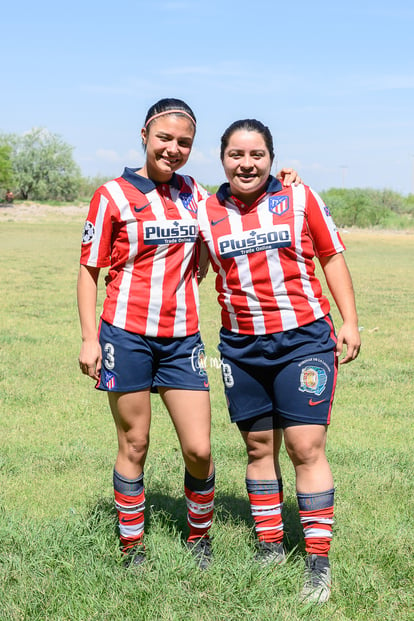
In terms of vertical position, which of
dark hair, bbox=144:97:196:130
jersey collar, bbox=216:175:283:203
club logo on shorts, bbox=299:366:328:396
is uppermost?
dark hair, bbox=144:97:196:130

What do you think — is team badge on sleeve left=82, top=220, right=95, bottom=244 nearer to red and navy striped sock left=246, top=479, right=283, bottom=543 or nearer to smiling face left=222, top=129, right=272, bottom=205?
smiling face left=222, top=129, right=272, bottom=205

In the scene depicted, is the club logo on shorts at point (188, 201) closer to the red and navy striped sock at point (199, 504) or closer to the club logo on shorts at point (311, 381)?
the club logo on shorts at point (311, 381)

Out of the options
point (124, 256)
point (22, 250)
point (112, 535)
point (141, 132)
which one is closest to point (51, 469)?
point (112, 535)

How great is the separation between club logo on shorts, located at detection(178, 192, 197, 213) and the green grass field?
5.17ft

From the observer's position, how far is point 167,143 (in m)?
3.41

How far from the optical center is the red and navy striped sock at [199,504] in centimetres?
357

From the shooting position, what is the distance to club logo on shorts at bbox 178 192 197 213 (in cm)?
350

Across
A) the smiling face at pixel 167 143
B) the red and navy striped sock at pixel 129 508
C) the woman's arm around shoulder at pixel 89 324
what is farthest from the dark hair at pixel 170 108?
the red and navy striped sock at pixel 129 508

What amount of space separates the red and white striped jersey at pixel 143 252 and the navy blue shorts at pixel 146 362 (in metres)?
0.05

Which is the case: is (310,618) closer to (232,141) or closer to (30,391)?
(232,141)

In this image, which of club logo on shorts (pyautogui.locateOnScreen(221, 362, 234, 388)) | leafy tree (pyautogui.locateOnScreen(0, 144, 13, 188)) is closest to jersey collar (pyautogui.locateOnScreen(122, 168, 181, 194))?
club logo on shorts (pyautogui.locateOnScreen(221, 362, 234, 388))

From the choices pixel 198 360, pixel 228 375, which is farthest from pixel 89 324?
pixel 228 375

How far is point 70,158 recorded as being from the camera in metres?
81.2

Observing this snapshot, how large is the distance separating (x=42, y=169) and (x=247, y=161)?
7986cm
